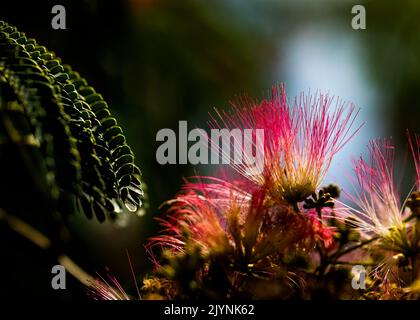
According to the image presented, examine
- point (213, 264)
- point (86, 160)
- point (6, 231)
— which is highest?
point (86, 160)

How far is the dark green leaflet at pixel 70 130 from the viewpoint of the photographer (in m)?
1.05

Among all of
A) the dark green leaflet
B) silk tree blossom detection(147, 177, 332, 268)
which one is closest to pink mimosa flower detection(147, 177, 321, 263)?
silk tree blossom detection(147, 177, 332, 268)

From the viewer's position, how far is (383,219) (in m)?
1.47

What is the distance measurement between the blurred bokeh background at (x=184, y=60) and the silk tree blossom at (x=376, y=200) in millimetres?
951

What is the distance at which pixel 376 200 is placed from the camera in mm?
1470

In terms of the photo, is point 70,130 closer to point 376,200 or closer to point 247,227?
point 247,227

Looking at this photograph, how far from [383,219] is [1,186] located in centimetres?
97

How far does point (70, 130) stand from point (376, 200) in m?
0.83

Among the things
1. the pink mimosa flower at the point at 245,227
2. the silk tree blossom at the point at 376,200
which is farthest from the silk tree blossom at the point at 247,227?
the silk tree blossom at the point at 376,200

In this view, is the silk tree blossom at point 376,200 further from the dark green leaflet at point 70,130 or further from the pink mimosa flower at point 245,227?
the dark green leaflet at point 70,130

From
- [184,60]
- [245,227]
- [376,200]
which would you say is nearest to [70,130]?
[245,227]

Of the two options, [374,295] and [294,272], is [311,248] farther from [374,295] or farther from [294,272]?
[374,295]

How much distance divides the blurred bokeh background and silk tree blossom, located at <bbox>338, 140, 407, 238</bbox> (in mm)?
951
